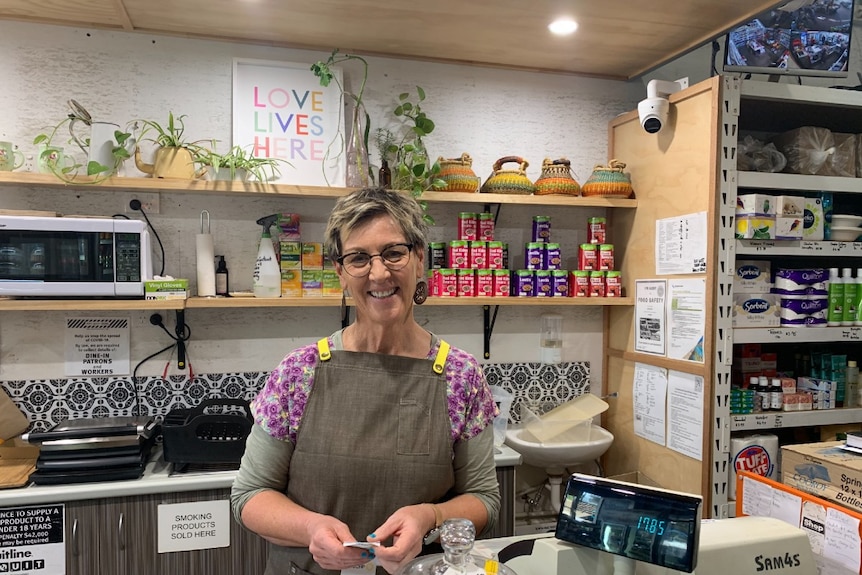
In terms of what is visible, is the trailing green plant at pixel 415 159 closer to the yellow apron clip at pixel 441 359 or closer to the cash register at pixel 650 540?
the yellow apron clip at pixel 441 359

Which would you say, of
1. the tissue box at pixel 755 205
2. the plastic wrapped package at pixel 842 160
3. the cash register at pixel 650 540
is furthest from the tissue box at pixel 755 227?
the cash register at pixel 650 540

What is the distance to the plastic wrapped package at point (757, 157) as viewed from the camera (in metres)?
2.51

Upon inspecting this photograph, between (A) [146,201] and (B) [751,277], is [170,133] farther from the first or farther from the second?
(B) [751,277]

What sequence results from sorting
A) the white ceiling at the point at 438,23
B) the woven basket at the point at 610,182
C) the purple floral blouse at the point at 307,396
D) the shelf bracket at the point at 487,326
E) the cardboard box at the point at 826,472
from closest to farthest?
the cardboard box at the point at 826,472
the purple floral blouse at the point at 307,396
the white ceiling at the point at 438,23
the woven basket at the point at 610,182
the shelf bracket at the point at 487,326

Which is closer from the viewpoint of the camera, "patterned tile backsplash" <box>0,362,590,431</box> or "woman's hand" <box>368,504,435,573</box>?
"woman's hand" <box>368,504,435,573</box>

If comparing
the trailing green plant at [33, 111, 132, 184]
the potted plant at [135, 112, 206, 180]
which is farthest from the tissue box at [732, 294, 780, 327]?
the trailing green plant at [33, 111, 132, 184]

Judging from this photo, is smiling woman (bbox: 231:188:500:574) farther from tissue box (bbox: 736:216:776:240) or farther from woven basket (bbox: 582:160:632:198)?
woven basket (bbox: 582:160:632:198)

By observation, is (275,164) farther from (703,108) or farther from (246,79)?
(703,108)

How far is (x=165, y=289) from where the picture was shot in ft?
7.45

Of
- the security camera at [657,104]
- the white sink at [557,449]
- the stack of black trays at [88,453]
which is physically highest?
the security camera at [657,104]

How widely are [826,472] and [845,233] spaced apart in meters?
1.55

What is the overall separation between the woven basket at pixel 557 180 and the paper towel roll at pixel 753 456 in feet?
4.22

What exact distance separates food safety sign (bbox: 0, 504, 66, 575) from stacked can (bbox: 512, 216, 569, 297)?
2.00 m

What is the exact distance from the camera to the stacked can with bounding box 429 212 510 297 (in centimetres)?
265
